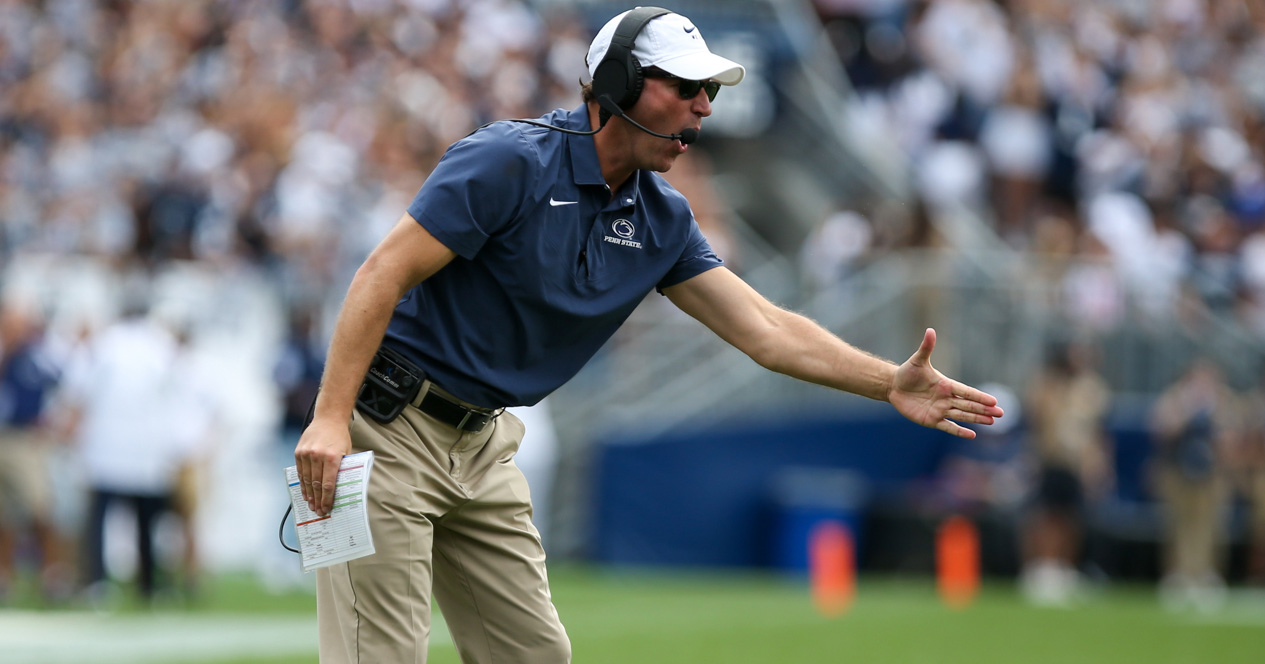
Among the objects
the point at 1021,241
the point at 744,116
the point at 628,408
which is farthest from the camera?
the point at 744,116

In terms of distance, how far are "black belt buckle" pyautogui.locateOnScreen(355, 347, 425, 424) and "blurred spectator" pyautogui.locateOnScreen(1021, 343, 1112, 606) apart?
10741 mm

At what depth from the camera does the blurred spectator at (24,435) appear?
13234mm

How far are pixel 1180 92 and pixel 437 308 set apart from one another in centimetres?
1781

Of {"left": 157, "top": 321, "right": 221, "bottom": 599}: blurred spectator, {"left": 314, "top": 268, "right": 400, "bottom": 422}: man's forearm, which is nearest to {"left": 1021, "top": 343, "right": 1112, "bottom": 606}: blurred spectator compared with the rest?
{"left": 157, "top": 321, "right": 221, "bottom": 599}: blurred spectator

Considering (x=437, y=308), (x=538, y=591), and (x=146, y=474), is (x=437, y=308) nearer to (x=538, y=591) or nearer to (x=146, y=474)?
(x=538, y=591)

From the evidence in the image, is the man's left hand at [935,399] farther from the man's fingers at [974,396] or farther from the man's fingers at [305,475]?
the man's fingers at [305,475]

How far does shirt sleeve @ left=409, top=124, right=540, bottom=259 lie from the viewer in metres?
4.29

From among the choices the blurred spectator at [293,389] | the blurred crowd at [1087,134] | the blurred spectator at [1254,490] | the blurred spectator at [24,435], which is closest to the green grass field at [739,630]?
the blurred spectator at [293,389]

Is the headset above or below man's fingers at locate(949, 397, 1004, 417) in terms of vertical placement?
above

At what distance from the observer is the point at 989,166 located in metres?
19.4

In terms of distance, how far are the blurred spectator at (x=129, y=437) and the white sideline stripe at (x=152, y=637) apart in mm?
743

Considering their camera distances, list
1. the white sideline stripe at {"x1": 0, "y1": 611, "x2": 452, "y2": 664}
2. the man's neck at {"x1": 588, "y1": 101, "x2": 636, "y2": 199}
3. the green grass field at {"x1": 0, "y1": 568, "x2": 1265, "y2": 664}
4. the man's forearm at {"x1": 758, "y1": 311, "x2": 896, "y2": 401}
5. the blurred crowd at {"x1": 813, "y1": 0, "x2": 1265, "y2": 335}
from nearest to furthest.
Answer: the man's neck at {"x1": 588, "y1": 101, "x2": 636, "y2": 199}, the man's forearm at {"x1": 758, "y1": 311, "x2": 896, "y2": 401}, the white sideline stripe at {"x1": 0, "y1": 611, "x2": 452, "y2": 664}, the green grass field at {"x1": 0, "y1": 568, "x2": 1265, "y2": 664}, the blurred crowd at {"x1": 813, "y1": 0, "x2": 1265, "y2": 335}

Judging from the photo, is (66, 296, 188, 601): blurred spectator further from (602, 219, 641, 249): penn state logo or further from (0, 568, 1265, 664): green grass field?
(602, 219, 641, 249): penn state logo

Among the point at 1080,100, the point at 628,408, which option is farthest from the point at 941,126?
→ the point at 628,408
